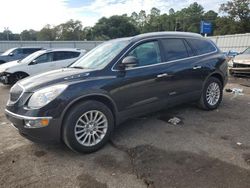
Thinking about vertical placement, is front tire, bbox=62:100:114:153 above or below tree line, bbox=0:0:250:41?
below

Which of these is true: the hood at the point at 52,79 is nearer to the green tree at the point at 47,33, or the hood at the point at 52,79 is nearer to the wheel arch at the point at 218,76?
the wheel arch at the point at 218,76

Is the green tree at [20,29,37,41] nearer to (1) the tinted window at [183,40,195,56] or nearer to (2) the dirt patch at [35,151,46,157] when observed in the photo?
(1) the tinted window at [183,40,195,56]

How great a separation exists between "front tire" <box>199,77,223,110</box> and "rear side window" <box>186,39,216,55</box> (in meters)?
0.67

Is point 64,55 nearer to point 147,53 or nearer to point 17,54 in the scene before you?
point 17,54

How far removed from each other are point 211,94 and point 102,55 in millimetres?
2850

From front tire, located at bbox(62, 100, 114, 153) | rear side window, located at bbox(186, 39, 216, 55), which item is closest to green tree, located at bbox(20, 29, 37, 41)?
rear side window, located at bbox(186, 39, 216, 55)

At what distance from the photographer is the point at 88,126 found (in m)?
3.84

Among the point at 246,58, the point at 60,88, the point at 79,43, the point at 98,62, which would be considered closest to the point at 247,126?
the point at 98,62

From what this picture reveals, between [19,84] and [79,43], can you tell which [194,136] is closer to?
[19,84]

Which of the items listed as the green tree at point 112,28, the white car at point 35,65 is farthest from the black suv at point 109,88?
the green tree at point 112,28

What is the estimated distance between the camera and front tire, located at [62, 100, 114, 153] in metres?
3.62

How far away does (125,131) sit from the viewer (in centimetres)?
473

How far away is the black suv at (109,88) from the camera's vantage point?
3.54 metres

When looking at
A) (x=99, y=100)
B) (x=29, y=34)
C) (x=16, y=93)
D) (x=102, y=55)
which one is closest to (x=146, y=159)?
(x=99, y=100)
